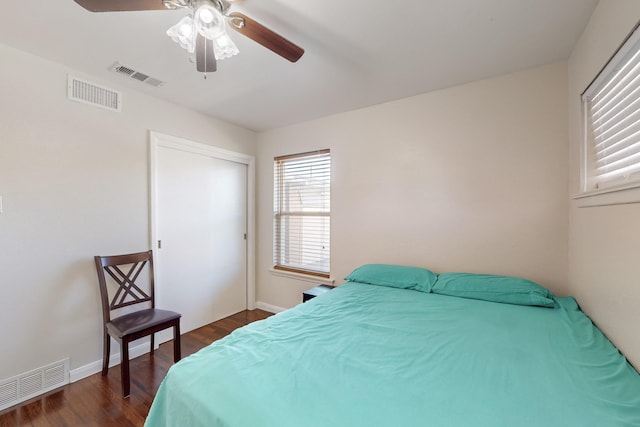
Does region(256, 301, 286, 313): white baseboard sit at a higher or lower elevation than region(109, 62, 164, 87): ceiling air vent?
lower

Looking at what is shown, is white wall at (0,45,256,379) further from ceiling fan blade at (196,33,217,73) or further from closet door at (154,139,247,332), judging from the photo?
ceiling fan blade at (196,33,217,73)

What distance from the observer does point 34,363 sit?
1.88 meters

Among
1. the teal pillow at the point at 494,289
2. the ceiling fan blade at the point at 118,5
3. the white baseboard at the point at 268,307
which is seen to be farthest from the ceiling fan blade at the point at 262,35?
the white baseboard at the point at 268,307

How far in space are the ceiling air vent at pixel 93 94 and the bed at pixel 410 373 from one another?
224 cm


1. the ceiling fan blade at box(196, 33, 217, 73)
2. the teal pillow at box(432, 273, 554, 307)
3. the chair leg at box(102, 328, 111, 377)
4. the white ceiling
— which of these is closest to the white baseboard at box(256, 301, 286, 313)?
the chair leg at box(102, 328, 111, 377)

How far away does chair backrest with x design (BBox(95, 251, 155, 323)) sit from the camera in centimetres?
210

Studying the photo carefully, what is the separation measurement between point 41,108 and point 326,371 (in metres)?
2.67

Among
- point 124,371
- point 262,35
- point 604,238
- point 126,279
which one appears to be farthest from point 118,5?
point 604,238

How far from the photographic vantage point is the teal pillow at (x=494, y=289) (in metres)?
1.81

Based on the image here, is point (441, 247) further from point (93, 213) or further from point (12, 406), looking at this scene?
point (12, 406)

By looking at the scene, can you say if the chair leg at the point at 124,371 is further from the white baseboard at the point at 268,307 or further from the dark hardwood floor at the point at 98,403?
the white baseboard at the point at 268,307

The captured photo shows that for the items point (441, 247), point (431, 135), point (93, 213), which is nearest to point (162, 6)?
point (93, 213)

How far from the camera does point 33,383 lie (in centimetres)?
185

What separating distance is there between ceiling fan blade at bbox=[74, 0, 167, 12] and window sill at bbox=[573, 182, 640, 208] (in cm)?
228
